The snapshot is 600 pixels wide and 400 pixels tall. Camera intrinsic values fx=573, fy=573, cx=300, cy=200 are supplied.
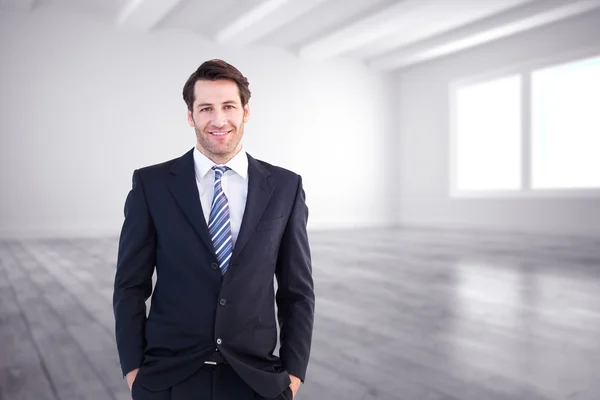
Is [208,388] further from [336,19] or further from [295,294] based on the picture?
[336,19]

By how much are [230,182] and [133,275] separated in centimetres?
28

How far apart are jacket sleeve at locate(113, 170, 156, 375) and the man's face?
176mm

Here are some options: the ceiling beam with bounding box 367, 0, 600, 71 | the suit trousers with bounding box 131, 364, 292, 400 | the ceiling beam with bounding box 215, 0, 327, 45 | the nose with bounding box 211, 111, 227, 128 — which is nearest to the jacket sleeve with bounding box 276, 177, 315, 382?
the suit trousers with bounding box 131, 364, 292, 400

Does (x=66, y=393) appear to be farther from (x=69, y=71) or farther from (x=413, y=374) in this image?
(x=69, y=71)

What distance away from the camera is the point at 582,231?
10.1 meters

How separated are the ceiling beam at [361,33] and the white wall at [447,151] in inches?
82.6

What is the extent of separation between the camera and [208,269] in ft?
3.78

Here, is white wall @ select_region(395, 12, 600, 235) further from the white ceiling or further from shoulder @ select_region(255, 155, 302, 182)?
shoulder @ select_region(255, 155, 302, 182)

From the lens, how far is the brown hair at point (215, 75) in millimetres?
1164

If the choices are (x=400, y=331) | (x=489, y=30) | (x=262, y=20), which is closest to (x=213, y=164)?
(x=400, y=331)

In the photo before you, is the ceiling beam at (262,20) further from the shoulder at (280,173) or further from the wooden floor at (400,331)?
the shoulder at (280,173)

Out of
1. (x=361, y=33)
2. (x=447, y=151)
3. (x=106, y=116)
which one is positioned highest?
(x=361, y=33)

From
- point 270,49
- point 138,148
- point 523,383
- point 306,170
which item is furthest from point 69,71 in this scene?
point 523,383

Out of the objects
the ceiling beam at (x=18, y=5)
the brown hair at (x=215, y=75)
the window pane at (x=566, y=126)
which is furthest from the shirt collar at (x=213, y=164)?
the window pane at (x=566, y=126)
